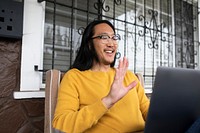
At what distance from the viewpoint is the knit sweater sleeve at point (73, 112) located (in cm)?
81

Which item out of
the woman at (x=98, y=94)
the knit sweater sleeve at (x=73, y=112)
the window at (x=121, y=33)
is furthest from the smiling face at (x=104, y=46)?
the window at (x=121, y=33)

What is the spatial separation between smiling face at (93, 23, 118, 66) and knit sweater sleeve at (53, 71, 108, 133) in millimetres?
241

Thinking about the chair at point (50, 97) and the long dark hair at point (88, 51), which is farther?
the long dark hair at point (88, 51)

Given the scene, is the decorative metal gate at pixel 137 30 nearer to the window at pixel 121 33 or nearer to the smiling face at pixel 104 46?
the window at pixel 121 33

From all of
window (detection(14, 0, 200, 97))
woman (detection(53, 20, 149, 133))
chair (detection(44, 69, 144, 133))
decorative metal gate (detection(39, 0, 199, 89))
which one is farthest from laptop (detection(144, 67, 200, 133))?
decorative metal gate (detection(39, 0, 199, 89))

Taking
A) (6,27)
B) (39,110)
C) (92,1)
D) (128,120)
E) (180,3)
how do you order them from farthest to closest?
1. (180,3)
2. (92,1)
3. (39,110)
4. (6,27)
5. (128,120)

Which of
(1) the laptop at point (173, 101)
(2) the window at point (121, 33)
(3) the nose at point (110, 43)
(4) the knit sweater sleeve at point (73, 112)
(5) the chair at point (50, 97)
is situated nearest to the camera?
(1) the laptop at point (173, 101)

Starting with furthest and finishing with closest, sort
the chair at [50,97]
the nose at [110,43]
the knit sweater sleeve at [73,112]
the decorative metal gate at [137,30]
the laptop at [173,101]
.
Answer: the decorative metal gate at [137,30]
the nose at [110,43]
the chair at [50,97]
the knit sweater sleeve at [73,112]
the laptop at [173,101]

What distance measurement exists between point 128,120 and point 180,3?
219cm

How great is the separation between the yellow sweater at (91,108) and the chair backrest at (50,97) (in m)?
0.07

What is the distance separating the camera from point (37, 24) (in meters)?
1.33

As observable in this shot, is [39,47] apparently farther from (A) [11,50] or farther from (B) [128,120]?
(B) [128,120]

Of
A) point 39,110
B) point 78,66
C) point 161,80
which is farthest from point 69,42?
point 161,80

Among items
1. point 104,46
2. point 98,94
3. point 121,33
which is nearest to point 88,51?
point 104,46
